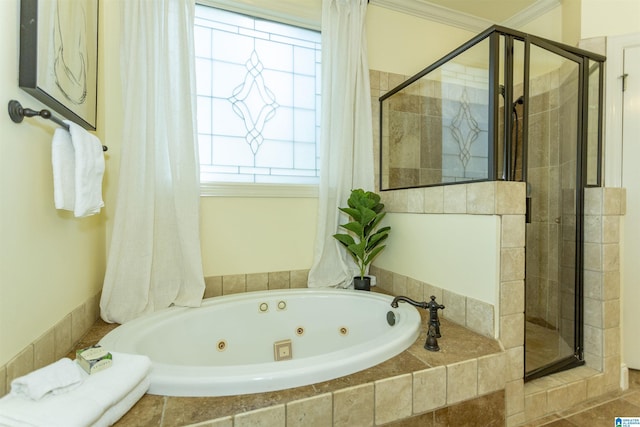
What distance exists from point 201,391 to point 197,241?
36.7 inches

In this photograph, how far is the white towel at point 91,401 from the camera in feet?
2.23

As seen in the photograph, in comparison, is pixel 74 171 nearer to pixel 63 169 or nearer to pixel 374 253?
pixel 63 169

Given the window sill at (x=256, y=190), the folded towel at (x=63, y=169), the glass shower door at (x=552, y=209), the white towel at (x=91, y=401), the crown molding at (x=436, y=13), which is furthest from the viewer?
the crown molding at (x=436, y=13)

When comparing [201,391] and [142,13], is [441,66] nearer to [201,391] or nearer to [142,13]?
[142,13]

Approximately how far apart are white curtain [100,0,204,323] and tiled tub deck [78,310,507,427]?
1.01 feet

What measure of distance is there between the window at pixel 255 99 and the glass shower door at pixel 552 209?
1.29 m

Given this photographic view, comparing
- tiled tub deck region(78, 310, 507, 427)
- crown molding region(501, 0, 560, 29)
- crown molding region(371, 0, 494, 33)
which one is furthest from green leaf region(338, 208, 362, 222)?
crown molding region(501, 0, 560, 29)

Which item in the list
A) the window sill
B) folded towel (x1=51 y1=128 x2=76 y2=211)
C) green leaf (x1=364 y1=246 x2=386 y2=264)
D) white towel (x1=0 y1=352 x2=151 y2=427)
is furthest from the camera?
green leaf (x1=364 y1=246 x2=386 y2=264)

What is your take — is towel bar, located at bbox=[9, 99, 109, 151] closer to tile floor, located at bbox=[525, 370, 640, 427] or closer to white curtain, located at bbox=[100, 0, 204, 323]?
white curtain, located at bbox=[100, 0, 204, 323]

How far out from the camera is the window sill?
1.86 m

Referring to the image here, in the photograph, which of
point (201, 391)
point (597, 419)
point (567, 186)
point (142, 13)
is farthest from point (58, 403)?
point (567, 186)

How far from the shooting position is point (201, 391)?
912 mm

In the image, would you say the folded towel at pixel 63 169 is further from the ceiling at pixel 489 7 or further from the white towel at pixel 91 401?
the ceiling at pixel 489 7

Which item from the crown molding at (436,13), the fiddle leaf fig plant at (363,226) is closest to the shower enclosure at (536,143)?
the fiddle leaf fig plant at (363,226)
